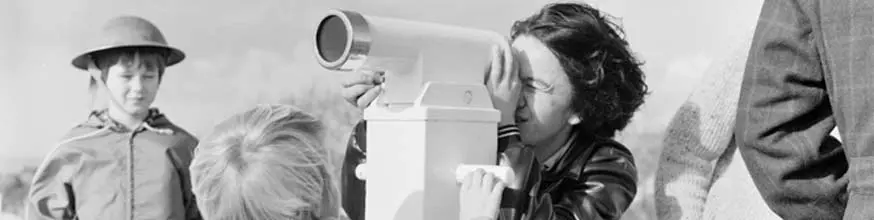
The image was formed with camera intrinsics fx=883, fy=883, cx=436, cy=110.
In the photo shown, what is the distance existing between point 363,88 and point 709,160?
401mm

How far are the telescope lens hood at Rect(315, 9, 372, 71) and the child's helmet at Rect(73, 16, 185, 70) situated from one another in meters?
0.84

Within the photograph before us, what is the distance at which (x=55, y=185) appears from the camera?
138cm

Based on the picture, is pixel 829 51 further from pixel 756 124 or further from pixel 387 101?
pixel 387 101

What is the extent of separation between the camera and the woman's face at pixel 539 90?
770mm

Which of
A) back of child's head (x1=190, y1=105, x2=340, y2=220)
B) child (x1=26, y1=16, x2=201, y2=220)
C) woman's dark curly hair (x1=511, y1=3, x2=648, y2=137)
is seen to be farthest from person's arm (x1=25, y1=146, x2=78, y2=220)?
woman's dark curly hair (x1=511, y1=3, x2=648, y2=137)

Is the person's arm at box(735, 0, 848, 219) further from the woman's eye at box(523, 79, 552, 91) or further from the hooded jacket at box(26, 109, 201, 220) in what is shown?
the hooded jacket at box(26, 109, 201, 220)

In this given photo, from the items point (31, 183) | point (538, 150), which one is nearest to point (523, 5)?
point (538, 150)

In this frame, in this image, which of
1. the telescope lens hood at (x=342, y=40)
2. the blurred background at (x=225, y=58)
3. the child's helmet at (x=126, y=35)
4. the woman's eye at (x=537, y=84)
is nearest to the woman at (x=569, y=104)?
the woman's eye at (x=537, y=84)

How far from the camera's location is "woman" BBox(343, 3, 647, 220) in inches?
29.9

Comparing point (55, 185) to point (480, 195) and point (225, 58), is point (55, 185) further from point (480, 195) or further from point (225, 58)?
point (480, 195)

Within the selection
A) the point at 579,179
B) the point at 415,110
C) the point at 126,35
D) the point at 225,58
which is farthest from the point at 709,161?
the point at 126,35

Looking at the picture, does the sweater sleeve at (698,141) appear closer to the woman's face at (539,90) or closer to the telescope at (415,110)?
the woman's face at (539,90)

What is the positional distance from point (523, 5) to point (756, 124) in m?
0.65

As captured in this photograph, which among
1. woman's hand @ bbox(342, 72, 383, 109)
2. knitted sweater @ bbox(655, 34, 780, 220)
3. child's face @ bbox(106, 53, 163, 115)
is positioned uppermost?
woman's hand @ bbox(342, 72, 383, 109)
